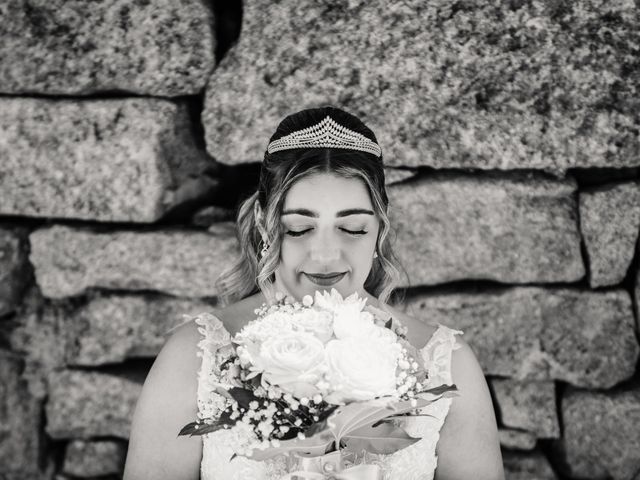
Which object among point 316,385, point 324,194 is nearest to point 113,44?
point 324,194

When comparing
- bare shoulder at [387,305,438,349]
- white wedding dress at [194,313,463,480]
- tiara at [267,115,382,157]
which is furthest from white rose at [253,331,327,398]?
bare shoulder at [387,305,438,349]

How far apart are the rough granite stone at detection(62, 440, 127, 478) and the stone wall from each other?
0.11m

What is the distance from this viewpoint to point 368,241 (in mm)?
2227

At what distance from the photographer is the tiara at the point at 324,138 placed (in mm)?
2158

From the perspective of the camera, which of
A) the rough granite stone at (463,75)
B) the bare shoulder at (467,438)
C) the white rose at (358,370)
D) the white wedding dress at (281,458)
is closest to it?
the white rose at (358,370)

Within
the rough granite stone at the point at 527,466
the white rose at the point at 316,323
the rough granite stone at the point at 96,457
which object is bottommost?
the rough granite stone at the point at 96,457

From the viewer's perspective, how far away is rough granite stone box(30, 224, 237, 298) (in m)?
2.92

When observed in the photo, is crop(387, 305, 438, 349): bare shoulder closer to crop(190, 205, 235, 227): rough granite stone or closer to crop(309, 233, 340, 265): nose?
crop(309, 233, 340, 265): nose

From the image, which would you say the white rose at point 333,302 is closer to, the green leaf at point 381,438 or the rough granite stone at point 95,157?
the green leaf at point 381,438

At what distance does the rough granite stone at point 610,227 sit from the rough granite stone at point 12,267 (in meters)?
2.79

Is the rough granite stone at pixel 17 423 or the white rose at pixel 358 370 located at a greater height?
the white rose at pixel 358 370

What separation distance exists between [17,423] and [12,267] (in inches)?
32.1

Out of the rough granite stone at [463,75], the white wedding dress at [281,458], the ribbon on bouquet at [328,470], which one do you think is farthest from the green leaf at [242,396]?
the rough granite stone at [463,75]

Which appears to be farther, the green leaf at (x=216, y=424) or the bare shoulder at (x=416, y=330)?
the bare shoulder at (x=416, y=330)
